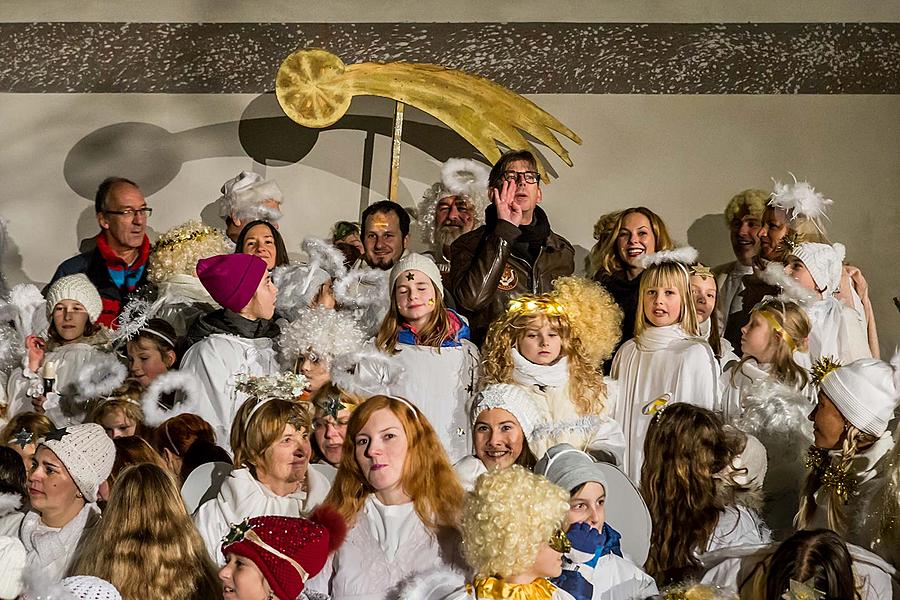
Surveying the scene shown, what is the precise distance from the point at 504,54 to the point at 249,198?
238 cm

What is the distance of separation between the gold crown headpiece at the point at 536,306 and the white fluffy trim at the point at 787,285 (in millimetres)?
1341

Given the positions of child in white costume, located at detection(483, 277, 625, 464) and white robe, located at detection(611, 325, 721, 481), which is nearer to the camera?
child in white costume, located at detection(483, 277, 625, 464)

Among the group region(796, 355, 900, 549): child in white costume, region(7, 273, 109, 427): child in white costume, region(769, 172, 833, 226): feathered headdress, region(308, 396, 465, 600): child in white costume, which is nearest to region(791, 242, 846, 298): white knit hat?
region(769, 172, 833, 226): feathered headdress

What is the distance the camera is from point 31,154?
9930mm

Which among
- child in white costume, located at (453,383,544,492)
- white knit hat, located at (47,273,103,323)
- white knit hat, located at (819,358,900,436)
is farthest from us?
white knit hat, located at (47,273,103,323)

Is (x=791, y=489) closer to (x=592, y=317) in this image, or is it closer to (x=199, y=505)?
(x=592, y=317)

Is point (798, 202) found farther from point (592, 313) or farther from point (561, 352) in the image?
point (561, 352)

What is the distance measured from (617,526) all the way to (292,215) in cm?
501

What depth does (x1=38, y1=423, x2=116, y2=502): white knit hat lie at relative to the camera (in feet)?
17.1

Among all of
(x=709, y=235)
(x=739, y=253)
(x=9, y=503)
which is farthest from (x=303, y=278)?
(x=709, y=235)

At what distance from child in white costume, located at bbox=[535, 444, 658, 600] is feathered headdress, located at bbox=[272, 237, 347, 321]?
2061 millimetres

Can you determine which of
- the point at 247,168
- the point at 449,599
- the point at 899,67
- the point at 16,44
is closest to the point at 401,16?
the point at 247,168

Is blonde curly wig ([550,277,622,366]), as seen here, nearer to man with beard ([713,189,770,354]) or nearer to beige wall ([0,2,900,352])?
man with beard ([713,189,770,354])

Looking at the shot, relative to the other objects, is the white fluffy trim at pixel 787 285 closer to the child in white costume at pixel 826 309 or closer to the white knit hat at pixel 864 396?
the child in white costume at pixel 826 309
